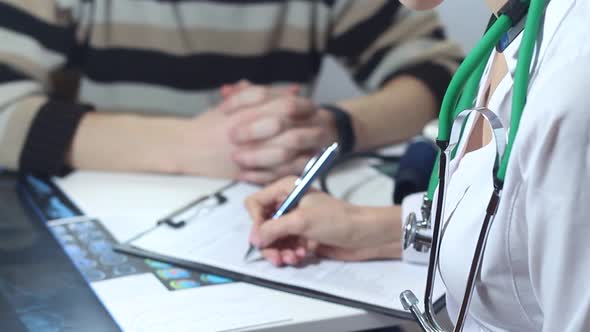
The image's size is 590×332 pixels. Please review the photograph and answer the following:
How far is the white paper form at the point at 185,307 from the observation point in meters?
0.64

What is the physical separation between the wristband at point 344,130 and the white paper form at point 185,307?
0.45 m

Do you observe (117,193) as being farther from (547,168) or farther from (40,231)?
(547,168)

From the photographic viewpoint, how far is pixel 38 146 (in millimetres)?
1052

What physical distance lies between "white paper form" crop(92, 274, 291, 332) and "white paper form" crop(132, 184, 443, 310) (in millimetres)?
44

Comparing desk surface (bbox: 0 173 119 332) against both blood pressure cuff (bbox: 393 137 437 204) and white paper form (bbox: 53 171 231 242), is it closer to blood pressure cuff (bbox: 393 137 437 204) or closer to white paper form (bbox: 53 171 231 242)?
white paper form (bbox: 53 171 231 242)

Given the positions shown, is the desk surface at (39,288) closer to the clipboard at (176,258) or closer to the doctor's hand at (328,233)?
the clipboard at (176,258)

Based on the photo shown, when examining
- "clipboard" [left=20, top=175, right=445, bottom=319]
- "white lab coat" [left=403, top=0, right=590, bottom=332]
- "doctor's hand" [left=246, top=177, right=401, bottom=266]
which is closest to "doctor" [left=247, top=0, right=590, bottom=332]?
"white lab coat" [left=403, top=0, right=590, bottom=332]

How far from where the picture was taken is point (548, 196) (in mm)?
406

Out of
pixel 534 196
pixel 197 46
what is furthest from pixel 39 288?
pixel 197 46

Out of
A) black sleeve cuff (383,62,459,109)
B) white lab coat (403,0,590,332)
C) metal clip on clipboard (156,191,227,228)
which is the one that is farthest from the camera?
black sleeve cuff (383,62,459,109)

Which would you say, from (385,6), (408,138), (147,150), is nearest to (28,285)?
(147,150)

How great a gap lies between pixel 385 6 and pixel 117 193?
626mm

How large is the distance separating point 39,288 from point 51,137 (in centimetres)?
41

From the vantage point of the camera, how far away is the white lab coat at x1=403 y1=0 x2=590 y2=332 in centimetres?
39
